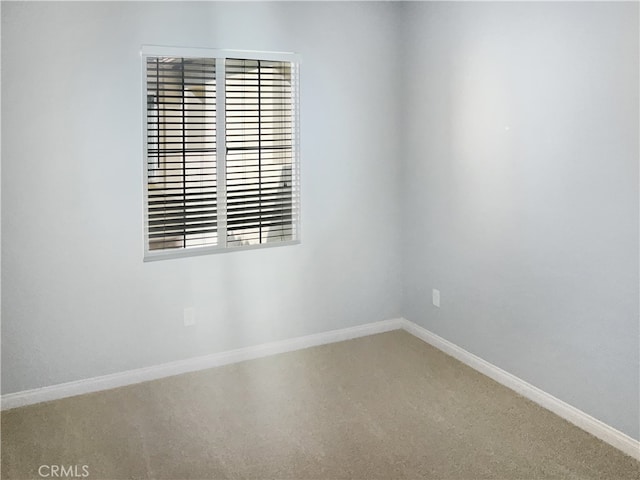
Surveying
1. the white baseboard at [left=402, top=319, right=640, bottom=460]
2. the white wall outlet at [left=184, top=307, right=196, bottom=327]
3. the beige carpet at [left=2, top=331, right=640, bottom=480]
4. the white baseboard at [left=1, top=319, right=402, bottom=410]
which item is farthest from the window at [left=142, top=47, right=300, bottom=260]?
the white baseboard at [left=402, top=319, right=640, bottom=460]

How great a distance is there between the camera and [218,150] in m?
3.63

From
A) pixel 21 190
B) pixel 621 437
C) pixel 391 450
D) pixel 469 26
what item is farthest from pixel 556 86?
pixel 21 190

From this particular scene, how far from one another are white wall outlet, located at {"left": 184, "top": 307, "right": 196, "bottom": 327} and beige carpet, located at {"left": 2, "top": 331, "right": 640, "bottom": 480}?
1.06ft

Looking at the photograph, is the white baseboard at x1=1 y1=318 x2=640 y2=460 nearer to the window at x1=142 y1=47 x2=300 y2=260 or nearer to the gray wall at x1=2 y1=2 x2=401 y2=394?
the gray wall at x1=2 y1=2 x2=401 y2=394

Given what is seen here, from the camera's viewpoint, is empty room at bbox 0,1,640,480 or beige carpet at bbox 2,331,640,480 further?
empty room at bbox 0,1,640,480

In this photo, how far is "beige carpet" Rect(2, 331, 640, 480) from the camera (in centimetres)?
259

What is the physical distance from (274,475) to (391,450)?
0.56 metres

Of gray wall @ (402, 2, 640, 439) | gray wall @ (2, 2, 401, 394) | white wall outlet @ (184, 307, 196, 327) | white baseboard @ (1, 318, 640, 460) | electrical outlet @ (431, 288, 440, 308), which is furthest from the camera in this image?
electrical outlet @ (431, 288, 440, 308)

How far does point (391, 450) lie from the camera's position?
2725mm

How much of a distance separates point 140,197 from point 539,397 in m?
2.45

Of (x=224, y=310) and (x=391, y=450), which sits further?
(x=224, y=310)

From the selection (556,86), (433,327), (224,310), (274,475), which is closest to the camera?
(274,475)

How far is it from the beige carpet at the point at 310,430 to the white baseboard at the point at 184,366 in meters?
0.07

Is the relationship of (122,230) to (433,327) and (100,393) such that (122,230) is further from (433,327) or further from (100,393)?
(433,327)
